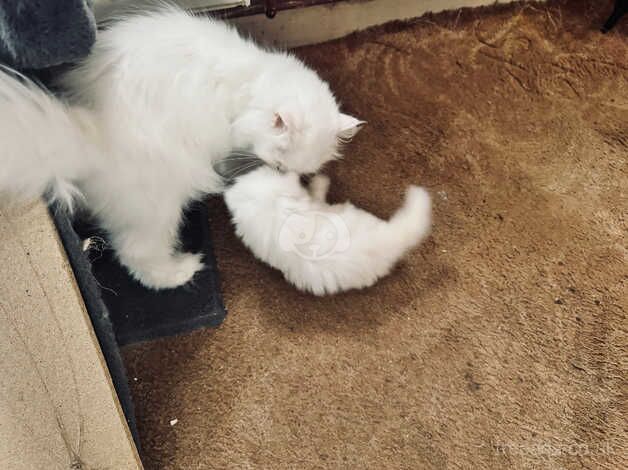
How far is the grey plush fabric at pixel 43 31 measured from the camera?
2.47 ft

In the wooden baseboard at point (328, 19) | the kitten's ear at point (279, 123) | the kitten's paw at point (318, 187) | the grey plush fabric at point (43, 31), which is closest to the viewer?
the grey plush fabric at point (43, 31)

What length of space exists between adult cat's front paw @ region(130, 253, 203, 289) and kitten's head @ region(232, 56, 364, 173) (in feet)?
0.97

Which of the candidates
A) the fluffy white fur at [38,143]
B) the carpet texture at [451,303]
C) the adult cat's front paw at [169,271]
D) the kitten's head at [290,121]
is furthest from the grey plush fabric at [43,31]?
the carpet texture at [451,303]

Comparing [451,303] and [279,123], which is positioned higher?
[279,123]

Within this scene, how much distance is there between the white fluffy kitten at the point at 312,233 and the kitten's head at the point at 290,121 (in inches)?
1.9

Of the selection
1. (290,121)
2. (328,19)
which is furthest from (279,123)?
(328,19)

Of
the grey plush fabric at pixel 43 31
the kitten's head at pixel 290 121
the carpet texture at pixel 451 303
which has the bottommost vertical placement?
the carpet texture at pixel 451 303

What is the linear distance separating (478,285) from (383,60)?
2.17 ft

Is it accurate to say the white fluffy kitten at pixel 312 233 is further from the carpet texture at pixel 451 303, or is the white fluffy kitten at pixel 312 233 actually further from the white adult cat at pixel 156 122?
the carpet texture at pixel 451 303

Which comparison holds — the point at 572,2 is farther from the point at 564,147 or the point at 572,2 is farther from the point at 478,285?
the point at 478,285

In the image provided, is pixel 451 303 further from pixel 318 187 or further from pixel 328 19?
pixel 328 19

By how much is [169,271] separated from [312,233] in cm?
35

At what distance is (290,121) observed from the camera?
104 cm

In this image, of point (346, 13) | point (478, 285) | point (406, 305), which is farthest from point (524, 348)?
point (346, 13)
